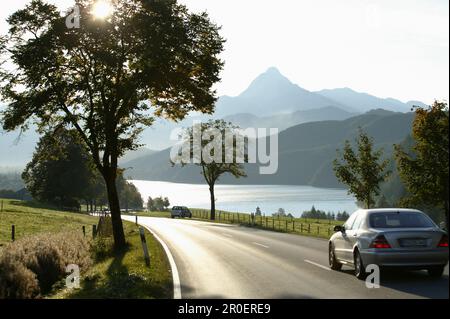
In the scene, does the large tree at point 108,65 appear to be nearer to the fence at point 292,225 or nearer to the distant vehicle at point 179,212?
the fence at point 292,225

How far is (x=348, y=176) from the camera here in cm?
3269

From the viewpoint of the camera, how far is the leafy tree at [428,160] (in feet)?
93.9

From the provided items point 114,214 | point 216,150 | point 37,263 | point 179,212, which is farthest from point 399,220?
point 179,212

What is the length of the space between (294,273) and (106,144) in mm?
11985

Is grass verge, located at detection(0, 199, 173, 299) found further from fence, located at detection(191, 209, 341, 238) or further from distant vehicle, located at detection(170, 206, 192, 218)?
distant vehicle, located at detection(170, 206, 192, 218)

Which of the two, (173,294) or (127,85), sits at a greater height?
(127,85)

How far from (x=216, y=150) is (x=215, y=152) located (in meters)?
0.38

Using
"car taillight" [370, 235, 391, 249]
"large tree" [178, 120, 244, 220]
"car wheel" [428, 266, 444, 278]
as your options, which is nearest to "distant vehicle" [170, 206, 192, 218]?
"large tree" [178, 120, 244, 220]

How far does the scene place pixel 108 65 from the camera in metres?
21.0

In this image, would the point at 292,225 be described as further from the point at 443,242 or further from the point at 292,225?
the point at 443,242

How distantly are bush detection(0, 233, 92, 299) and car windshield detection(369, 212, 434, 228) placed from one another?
8.37m
